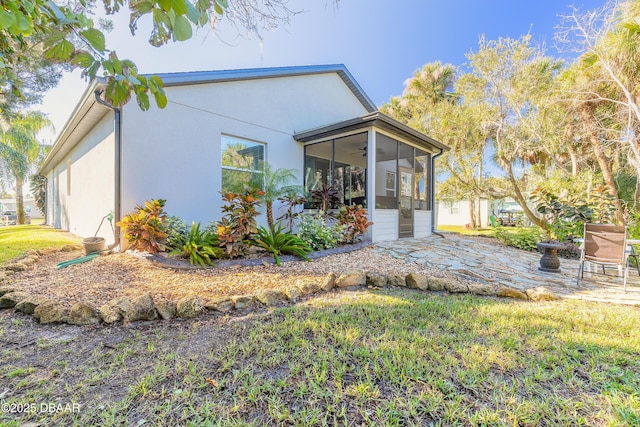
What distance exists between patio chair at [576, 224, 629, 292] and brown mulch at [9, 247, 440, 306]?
9.71 feet

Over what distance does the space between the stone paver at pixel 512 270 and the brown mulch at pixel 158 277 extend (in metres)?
0.77

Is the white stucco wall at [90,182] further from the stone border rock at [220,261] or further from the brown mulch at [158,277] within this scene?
the stone border rock at [220,261]

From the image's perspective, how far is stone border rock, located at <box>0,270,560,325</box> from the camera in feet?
8.46

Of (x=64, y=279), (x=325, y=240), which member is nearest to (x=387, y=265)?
A: (x=325, y=240)

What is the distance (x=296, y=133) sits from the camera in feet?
26.7

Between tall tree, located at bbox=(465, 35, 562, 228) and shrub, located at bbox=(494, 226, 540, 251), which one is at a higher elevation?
tall tree, located at bbox=(465, 35, 562, 228)

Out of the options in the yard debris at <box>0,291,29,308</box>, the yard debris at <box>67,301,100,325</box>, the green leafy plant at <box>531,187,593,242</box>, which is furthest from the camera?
the green leafy plant at <box>531,187,593,242</box>

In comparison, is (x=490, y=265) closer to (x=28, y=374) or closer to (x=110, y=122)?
(x=28, y=374)

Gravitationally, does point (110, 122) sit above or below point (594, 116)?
below

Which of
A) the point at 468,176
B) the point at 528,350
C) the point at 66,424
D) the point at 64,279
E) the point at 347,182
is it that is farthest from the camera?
the point at 468,176

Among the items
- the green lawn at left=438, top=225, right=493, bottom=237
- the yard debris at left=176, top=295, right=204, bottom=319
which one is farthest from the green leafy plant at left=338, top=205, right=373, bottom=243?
the green lawn at left=438, top=225, right=493, bottom=237

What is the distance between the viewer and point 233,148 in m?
6.80

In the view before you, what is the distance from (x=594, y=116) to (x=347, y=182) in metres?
7.44

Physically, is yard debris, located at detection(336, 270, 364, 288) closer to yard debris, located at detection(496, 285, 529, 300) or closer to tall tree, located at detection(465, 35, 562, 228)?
yard debris, located at detection(496, 285, 529, 300)
